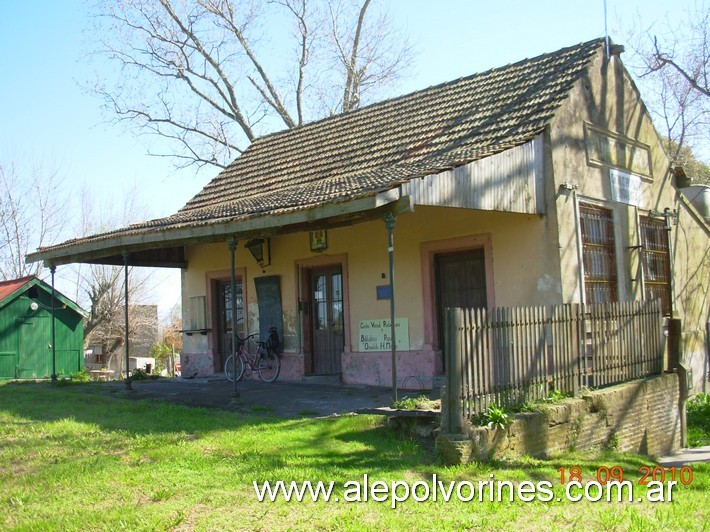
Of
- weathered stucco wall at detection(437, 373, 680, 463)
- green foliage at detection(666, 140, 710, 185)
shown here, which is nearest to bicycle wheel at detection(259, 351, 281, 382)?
weathered stucco wall at detection(437, 373, 680, 463)

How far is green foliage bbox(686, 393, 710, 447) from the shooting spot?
1216 centimetres

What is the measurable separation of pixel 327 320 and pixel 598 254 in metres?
4.96

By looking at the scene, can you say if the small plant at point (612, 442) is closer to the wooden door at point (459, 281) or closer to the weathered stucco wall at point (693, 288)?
the wooden door at point (459, 281)

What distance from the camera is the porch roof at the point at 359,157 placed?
10003 mm

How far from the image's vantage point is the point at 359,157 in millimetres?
14078

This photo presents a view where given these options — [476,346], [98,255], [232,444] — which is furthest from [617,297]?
[98,255]

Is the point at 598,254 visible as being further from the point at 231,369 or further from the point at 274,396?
the point at 231,369

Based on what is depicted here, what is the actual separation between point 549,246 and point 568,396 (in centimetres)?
290

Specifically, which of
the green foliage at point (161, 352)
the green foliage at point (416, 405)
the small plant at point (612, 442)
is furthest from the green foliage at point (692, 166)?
the green foliage at point (161, 352)

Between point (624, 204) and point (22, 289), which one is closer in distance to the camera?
point (624, 204)

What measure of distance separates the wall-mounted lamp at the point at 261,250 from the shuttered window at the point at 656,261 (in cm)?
695

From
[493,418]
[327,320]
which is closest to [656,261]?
[327,320]

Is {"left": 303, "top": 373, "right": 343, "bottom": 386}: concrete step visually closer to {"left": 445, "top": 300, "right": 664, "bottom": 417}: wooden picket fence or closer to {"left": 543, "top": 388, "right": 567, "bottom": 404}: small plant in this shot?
{"left": 445, "top": 300, "right": 664, "bottom": 417}: wooden picket fence

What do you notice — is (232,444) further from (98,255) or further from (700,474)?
(98,255)
